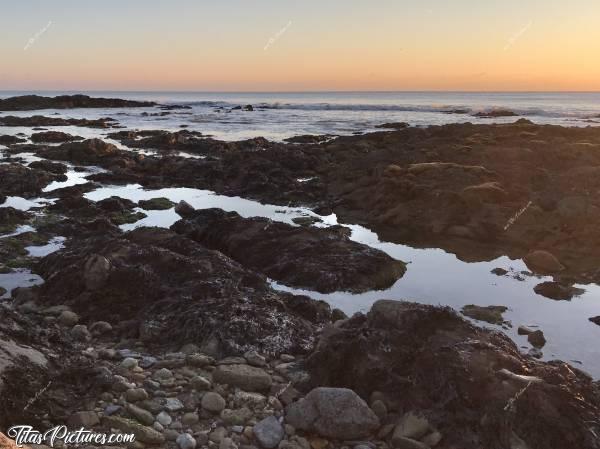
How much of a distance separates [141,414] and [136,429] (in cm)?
32

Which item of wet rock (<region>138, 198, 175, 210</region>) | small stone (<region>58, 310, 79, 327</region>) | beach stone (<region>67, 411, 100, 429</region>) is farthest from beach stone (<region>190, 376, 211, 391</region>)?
wet rock (<region>138, 198, 175, 210</region>)

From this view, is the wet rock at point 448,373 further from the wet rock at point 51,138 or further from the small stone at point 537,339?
the wet rock at point 51,138

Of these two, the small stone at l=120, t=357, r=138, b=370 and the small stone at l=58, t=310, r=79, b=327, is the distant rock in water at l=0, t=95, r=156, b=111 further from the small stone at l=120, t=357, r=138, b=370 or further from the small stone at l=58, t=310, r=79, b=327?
the small stone at l=120, t=357, r=138, b=370

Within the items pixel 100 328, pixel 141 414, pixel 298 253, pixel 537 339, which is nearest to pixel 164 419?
pixel 141 414

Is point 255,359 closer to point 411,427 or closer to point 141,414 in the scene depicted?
point 141,414

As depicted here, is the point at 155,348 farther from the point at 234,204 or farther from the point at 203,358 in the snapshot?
the point at 234,204

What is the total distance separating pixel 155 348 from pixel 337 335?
2.98 m

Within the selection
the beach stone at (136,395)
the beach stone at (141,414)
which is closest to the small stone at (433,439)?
the beach stone at (141,414)

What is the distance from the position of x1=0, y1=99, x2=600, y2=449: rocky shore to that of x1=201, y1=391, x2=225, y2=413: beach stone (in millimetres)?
16

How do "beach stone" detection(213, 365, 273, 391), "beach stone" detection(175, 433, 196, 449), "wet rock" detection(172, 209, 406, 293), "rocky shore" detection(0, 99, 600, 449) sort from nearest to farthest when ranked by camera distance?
"beach stone" detection(175, 433, 196, 449) → "rocky shore" detection(0, 99, 600, 449) → "beach stone" detection(213, 365, 273, 391) → "wet rock" detection(172, 209, 406, 293)

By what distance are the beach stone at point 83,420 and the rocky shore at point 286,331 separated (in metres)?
0.03

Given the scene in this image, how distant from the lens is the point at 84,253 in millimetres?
12000

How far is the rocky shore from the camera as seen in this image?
227 inches

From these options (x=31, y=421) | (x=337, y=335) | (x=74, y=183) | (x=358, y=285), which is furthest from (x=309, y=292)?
(x=74, y=183)
